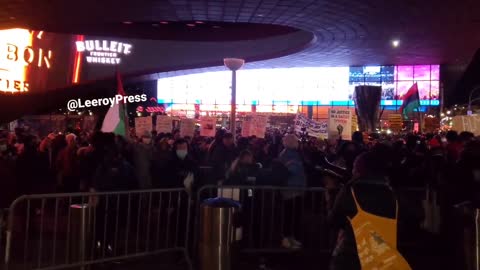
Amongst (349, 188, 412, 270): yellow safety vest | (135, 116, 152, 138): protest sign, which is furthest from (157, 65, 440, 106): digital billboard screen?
(349, 188, 412, 270): yellow safety vest

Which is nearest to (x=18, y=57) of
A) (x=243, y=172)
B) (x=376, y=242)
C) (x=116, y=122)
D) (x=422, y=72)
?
(x=116, y=122)

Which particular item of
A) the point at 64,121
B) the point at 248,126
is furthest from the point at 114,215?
the point at 64,121

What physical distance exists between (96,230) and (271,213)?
276cm

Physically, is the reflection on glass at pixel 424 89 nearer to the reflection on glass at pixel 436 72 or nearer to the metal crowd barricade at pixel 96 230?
the reflection on glass at pixel 436 72

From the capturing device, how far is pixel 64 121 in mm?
28359

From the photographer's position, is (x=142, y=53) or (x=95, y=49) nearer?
(x=95, y=49)

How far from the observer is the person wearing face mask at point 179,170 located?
9.30 metres

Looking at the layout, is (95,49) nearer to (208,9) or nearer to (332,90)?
(208,9)

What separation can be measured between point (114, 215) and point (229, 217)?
205 cm

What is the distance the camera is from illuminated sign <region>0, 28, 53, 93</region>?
2480cm

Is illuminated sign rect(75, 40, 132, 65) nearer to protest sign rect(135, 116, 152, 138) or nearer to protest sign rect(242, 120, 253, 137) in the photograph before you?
protest sign rect(242, 120, 253, 137)

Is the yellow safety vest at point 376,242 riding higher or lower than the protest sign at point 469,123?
lower

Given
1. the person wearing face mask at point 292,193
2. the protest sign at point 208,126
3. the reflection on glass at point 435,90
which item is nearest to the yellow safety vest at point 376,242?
the person wearing face mask at point 292,193

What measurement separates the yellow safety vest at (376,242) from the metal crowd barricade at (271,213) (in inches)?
155
